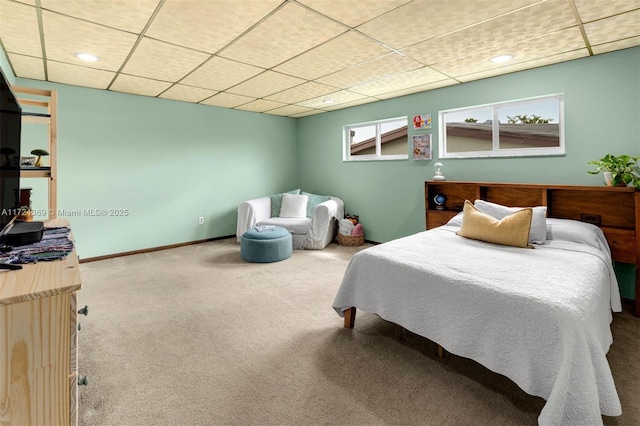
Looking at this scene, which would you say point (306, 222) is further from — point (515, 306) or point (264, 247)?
point (515, 306)

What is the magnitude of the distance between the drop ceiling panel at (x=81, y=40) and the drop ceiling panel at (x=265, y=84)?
4.41 feet

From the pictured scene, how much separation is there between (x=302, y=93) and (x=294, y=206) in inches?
76.8

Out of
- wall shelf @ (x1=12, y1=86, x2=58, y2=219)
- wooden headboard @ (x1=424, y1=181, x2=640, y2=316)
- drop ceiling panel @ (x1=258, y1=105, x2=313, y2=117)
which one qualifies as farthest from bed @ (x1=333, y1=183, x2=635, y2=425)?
drop ceiling panel @ (x1=258, y1=105, x2=313, y2=117)

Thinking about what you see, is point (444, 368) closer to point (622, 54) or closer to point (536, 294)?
point (536, 294)

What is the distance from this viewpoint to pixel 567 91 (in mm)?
3184

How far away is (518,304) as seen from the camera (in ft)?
5.09

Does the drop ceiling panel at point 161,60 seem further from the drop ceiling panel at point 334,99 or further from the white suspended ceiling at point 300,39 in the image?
the drop ceiling panel at point 334,99

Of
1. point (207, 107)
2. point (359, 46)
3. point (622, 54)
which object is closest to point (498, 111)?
point (622, 54)

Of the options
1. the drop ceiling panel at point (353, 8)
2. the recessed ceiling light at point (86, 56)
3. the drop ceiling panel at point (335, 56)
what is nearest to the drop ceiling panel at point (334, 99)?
the drop ceiling panel at point (335, 56)

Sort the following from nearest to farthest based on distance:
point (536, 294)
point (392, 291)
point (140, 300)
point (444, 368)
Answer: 1. point (536, 294)
2. point (444, 368)
3. point (392, 291)
4. point (140, 300)

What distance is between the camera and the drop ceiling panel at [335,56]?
2.66 metres

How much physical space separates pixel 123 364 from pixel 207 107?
4312 millimetres

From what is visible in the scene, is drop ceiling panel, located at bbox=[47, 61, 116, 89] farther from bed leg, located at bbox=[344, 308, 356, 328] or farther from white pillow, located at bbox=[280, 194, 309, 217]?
bed leg, located at bbox=[344, 308, 356, 328]

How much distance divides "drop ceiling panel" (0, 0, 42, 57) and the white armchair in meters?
3.15
